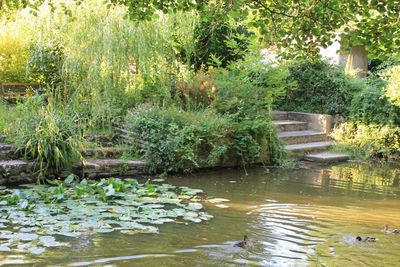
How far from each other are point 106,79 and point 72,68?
76 cm

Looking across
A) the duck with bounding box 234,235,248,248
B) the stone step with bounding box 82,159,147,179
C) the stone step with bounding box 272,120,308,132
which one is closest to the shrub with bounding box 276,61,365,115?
the stone step with bounding box 272,120,308,132

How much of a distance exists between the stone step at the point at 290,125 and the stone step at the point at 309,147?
0.69 m

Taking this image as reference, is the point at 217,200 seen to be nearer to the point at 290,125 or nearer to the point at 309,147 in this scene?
the point at 309,147

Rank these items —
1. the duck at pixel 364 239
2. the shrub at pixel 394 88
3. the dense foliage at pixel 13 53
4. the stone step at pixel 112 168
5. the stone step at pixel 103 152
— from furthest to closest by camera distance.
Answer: the dense foliage at pixel 13 53 → the shrub at pixel 394 88 → the stone step at pixel 103 152 → the stone step at pixel 112 168 → the duck at pixel 364 239

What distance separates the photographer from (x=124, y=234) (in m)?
5.98

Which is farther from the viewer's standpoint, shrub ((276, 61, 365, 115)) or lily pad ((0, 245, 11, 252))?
shrub ((276, 61, 365, 115))

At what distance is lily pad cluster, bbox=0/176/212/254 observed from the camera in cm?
580

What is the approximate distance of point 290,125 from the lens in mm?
13398

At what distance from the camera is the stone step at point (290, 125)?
43.3ft

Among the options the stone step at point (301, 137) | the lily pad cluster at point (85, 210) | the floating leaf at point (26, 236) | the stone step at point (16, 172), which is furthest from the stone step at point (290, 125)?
the floating leaf at point (26, 236)

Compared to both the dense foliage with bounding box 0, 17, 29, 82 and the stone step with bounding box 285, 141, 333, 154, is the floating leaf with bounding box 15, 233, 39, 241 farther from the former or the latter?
the dense foliage with bounding box 0, 17, 29, 82

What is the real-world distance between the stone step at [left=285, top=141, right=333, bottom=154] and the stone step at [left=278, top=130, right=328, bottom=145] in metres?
0.16

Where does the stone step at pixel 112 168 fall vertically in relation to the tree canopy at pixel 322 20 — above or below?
below

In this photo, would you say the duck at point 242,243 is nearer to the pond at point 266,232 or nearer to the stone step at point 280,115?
the pond at point 266,232
